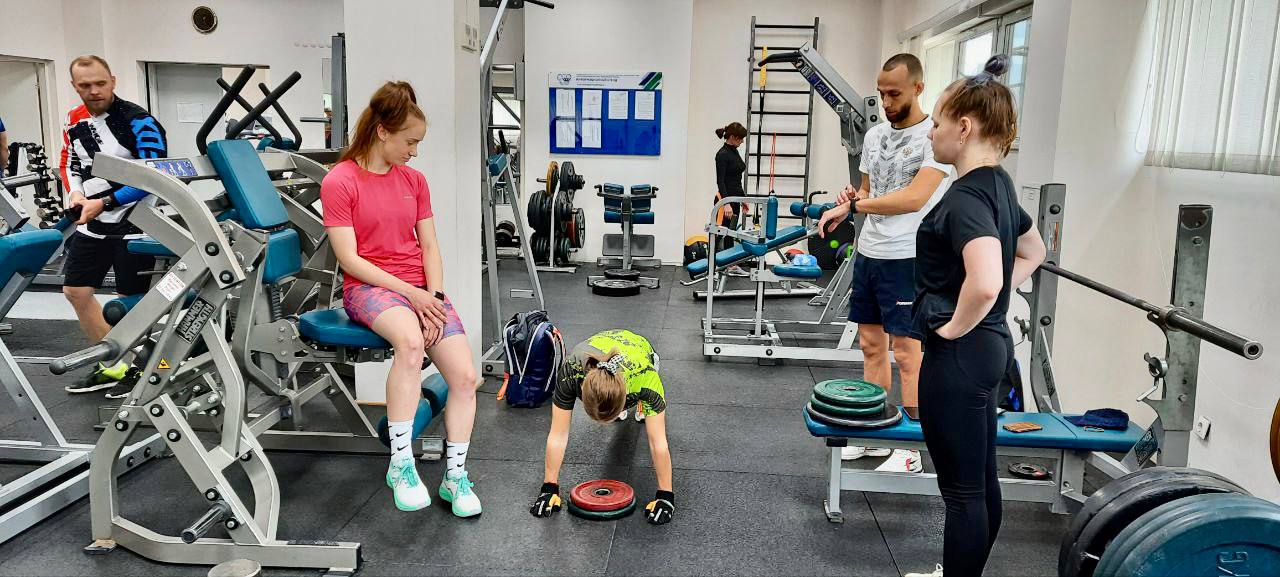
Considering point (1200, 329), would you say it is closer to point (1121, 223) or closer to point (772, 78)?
point (1121, 223)

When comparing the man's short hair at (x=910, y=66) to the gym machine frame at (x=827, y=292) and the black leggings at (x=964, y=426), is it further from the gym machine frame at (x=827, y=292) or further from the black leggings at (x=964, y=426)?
the gym machine frame at (x=827, y=292)

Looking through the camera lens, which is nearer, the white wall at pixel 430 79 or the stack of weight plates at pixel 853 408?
the stack of weight plates at pixel 853 408

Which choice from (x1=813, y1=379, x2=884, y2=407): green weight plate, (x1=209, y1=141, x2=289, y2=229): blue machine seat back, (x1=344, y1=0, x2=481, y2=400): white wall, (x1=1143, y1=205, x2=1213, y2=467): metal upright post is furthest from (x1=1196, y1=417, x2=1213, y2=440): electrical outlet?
(x1=209, y1=141, x2=289, y2=229): blue machine seat back

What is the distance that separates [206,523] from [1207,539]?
2357 millimetres

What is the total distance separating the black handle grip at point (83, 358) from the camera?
2.11 meters

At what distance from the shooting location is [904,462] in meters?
3.03

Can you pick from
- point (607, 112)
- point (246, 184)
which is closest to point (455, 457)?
point (246, 184)

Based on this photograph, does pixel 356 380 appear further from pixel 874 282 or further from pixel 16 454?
pixel 874 282

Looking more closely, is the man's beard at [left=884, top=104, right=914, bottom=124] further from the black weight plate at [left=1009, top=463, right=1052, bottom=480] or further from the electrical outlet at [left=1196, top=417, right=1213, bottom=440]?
the electrical outlet at [left=1196, top=417, right=1213, bottom=440]

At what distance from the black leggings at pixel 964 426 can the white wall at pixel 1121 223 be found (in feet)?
4.43

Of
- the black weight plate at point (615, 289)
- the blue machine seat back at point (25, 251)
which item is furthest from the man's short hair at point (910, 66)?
the black weight plate at point (615, 289)

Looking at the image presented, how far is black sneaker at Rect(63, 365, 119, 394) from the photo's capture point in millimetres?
3846

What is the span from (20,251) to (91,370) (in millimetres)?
1744

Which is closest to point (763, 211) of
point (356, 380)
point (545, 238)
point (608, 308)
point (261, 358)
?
point (545, 238)
